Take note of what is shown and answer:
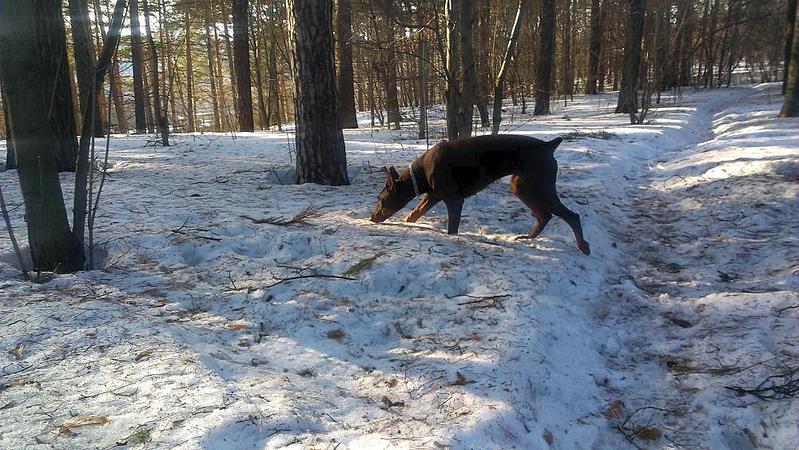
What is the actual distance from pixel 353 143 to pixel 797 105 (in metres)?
10.9

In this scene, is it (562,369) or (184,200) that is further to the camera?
(184,200)

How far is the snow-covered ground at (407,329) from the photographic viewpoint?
2.50 metres

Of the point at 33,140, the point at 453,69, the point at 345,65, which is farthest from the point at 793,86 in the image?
the point at 33,140

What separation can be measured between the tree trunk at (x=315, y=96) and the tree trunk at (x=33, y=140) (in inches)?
122

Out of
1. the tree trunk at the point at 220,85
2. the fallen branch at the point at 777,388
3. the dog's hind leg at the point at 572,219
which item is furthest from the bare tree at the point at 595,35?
the fallen branch at the point at 777,388

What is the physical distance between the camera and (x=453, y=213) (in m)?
5.17

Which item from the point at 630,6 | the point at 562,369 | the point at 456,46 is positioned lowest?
the point at 562,369

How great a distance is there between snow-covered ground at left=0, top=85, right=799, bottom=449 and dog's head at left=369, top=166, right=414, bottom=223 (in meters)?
0.24

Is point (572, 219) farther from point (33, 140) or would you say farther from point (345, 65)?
point (345, 65)

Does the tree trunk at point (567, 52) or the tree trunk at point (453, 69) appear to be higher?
the tree trunk at point (567, 52)

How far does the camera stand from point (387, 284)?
13.6 ft

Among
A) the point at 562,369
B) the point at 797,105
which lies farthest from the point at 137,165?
the point at 797,105

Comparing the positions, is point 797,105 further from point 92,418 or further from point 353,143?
point 92,418

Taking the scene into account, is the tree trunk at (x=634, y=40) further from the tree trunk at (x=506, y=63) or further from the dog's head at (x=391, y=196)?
the dog's head at (x=391, y=196)
